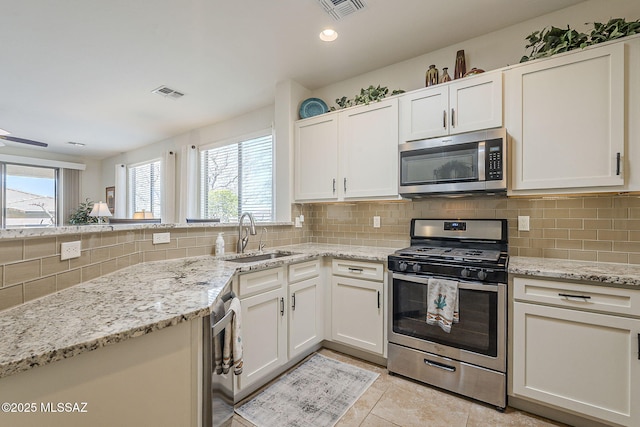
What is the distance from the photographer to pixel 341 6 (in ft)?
6.73

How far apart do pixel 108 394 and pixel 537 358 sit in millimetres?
2162

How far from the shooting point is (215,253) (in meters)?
2.37

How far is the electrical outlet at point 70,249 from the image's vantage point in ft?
3.97

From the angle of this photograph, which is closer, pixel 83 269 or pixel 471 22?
pixel 83 269

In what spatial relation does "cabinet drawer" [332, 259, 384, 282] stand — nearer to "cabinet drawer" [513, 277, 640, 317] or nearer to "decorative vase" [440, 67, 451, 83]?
"cabinet drawer" [513, 277, 640, 317]

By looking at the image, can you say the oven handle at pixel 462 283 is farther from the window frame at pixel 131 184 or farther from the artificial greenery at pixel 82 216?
the artificial greenery at pixel 82 216

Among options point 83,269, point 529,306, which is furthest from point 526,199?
point 83,269

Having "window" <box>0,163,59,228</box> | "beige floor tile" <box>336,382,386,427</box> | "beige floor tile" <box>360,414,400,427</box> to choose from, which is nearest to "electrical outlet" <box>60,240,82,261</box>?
"beige floor tile" <box>336,382,386,427</box>

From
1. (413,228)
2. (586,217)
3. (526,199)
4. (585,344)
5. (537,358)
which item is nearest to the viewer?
(585,344)

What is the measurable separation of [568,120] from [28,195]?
898 cm

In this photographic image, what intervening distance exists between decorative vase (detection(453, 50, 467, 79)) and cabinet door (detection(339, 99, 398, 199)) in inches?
20.6

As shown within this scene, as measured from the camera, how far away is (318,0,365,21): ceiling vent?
2.01 meters

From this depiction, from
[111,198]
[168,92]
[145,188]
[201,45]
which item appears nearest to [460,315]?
[201,45]

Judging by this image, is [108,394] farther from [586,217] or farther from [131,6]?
[586,217]
